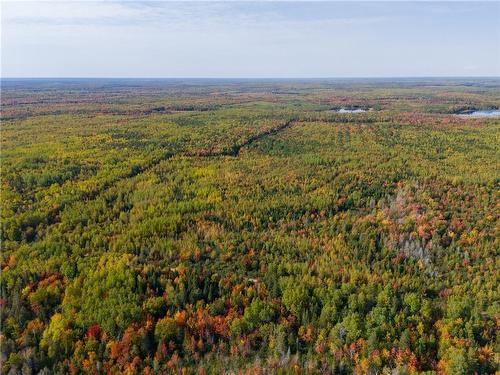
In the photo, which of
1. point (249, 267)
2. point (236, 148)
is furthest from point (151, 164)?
point (249, 267)

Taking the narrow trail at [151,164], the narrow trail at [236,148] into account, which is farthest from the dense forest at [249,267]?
the narrow trail at [236,148]

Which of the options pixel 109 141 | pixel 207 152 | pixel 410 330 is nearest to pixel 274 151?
pixel 207 152

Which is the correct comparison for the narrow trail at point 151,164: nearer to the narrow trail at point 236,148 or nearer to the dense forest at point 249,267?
the narrow trail at point 236,148

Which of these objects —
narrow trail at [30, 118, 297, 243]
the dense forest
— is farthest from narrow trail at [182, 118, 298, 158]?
the dense forest

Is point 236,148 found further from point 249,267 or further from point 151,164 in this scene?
point 249,267

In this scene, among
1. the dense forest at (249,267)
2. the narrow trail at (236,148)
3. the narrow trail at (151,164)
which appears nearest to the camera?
the dense forest at (249,267)

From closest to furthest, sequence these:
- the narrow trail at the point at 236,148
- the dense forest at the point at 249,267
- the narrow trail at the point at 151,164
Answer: the dense forest at the point at 249,267
the narrow trail at the point at 151,164
the narrow trail at the point at 236,148

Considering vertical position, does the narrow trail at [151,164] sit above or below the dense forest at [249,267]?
above

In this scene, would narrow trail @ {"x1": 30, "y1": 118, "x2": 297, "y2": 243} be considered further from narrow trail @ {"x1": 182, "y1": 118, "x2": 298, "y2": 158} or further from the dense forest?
the dense forest

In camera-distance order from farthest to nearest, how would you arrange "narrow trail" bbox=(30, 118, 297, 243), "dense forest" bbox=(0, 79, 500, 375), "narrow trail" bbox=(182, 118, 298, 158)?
1. "narrow trail" bbox=(182, 118, 298, 158)
2. "narrow trail" bbox=(30, 118, 297, 243)
3. "dense forest" bbox=(0, 79, 500, 375)
